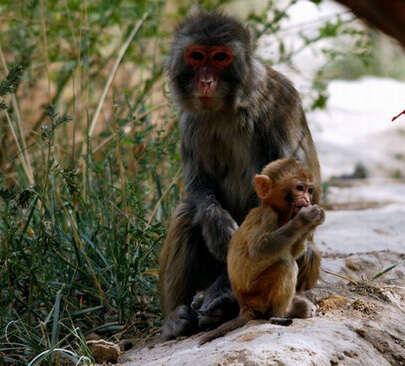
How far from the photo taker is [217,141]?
545 centimetres

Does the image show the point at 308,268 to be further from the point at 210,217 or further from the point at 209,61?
the point at 209,61

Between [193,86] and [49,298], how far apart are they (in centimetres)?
180

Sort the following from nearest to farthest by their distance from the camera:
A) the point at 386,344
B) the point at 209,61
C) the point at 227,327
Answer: the point at 386,344
the point at 227,327
the point at 209,61

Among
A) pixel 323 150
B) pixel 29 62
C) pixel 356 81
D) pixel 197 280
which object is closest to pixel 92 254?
pixel 197 280

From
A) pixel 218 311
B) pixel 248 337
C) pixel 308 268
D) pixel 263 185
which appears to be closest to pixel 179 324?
pixel 218 311

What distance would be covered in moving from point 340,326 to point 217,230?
1.14m

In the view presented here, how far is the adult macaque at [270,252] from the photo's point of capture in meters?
4.22

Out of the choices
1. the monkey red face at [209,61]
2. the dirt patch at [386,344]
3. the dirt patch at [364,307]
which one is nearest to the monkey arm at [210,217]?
the monkey red face at [209,61]

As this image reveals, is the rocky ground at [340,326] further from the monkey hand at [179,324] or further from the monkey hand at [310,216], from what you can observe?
the monkey hand at [310,216]

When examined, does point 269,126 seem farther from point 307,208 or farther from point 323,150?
point 323,150

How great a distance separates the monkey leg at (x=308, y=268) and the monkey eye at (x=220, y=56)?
1.43m

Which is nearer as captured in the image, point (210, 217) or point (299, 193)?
point (299, 193)

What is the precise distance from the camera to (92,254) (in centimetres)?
552

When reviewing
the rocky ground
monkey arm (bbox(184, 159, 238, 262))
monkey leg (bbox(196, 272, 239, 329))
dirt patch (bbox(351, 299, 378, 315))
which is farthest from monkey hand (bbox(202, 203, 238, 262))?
dirt patch (bbox(351, 299, 378, 315))
